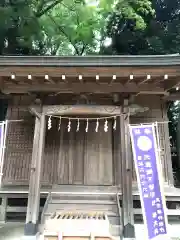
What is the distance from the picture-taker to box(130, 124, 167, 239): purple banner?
5473mm

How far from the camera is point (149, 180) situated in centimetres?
579

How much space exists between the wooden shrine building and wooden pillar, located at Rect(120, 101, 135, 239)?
2cm

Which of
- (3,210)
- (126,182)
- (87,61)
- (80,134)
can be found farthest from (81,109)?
(3,210)

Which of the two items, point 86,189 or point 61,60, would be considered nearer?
point 61,60

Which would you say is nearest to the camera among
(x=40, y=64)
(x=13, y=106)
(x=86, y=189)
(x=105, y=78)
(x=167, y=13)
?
(x=40, y=64)

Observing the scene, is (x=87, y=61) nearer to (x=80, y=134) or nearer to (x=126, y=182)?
(x=80, y=134)

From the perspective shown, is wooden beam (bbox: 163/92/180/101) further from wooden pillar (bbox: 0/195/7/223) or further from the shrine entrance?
wooden pillar (bbox: 0/195/7/223)

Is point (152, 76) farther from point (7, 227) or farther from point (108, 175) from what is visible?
point (7, 227)

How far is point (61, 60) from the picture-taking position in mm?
6145

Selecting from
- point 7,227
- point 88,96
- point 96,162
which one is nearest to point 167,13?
point 88,96

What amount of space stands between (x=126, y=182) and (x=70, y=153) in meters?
2.31

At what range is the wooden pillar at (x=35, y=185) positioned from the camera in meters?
6.13

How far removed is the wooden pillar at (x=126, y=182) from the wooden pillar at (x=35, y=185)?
2.11 meters

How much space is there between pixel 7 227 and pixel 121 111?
173 inches
